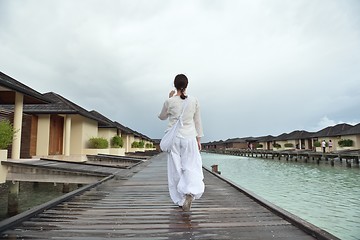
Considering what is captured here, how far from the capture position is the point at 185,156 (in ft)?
11.3

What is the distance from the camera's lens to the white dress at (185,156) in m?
3.33

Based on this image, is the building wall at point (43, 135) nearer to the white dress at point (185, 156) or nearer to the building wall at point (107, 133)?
the building wall at point (107, 133)

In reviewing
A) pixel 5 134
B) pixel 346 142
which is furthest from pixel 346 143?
pixel 5 134

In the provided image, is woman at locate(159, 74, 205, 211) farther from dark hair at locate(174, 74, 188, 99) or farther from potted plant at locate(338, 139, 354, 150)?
potted plant at locate(338, 139, 354, 150)

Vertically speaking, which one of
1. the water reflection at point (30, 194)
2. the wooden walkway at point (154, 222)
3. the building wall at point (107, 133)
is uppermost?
the building wall at point (107, 133)

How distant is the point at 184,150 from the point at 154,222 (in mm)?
936

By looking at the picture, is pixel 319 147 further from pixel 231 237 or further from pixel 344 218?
pixel 231 237

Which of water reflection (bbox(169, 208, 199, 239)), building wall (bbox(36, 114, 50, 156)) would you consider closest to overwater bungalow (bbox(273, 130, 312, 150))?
building wall (bbox(36, 114, 50, 156))

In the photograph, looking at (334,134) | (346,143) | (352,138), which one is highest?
(334,134)

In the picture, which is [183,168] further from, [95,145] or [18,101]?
[95,145]

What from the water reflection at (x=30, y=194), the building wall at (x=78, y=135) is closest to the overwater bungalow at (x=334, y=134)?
the building wall at (x=78, y=135)

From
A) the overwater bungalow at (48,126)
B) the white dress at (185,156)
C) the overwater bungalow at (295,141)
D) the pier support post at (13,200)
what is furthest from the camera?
the overwater bungalow at (295,141)

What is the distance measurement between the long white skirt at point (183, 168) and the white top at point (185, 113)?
4.3 inches

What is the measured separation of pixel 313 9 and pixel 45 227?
14.2 m
